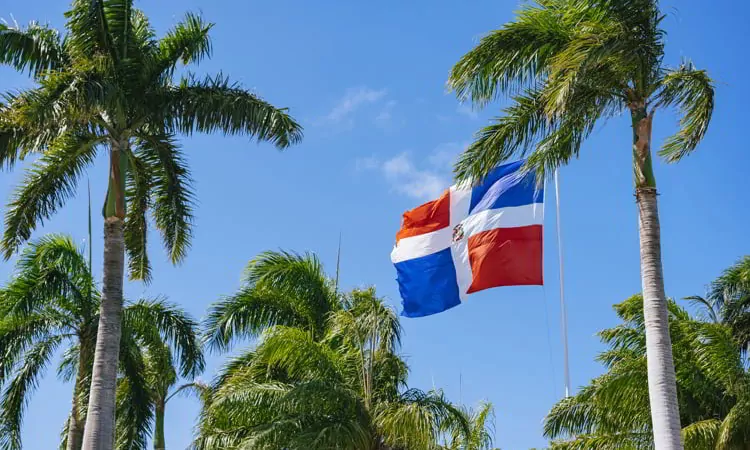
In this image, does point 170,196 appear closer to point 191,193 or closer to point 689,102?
point 191,193

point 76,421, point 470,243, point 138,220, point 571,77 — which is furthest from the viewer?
point 470,243

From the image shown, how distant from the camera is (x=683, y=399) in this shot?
18859 millimetres

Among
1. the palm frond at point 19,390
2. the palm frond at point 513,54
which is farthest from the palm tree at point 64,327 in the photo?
the palm frond at point 513,54

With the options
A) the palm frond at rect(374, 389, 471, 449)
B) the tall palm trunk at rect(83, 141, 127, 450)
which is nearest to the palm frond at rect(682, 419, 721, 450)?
the palm frond at rect(374, 389, 471, 449)

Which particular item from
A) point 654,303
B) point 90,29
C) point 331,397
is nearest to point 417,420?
point 331,397

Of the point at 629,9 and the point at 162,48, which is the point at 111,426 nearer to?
the point at 162,48

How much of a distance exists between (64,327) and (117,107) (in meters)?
6.22

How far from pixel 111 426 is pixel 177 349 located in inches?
185

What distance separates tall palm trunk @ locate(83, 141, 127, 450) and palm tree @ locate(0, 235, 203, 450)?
3.77 meters

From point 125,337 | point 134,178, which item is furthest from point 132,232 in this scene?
point 125,337

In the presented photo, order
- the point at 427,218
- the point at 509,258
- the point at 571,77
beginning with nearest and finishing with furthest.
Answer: the point at 571,77 < the point at 509,258 < the point at 427,218

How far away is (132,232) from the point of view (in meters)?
18.5

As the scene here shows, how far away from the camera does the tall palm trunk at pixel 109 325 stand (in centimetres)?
1518

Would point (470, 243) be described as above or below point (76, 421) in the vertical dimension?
above
